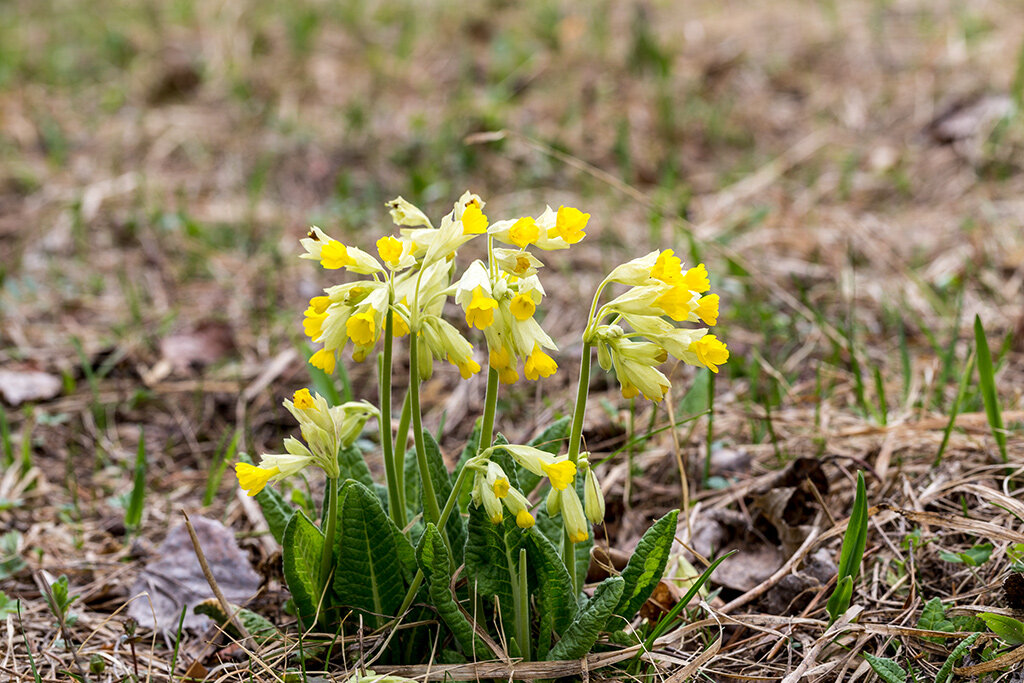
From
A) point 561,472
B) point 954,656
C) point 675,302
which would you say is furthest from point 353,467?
point 954,656

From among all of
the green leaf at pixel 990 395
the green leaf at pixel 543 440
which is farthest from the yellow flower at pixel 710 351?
the green leaf at pixel 990 395

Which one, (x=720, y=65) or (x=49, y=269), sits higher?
(x=720, y=65)

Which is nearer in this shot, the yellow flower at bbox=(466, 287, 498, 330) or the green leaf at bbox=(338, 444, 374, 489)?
the yellow flower at bbox=(466, 287, 498, 330)

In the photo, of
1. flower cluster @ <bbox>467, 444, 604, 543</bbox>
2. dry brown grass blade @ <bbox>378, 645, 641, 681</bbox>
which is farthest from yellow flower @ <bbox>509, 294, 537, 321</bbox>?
dry brown grass blade @ <bbox>378, 645, 641, 681</bbox>

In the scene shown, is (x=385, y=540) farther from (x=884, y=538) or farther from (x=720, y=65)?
(x=720, y=65)

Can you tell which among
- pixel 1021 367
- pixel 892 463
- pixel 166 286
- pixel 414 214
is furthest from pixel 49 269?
pixel 1021 367

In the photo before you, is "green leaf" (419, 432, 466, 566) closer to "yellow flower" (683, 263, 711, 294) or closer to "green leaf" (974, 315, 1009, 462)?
"yellow flower" (683, 263, 711, 294)
